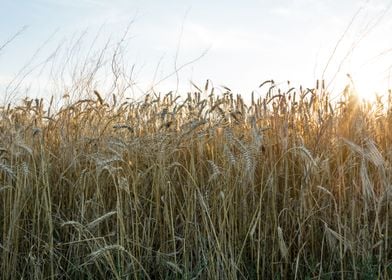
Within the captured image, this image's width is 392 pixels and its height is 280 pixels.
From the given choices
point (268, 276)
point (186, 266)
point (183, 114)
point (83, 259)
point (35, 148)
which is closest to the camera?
point (186, 266)

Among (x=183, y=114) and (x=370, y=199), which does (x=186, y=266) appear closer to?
(x=370, y=199)

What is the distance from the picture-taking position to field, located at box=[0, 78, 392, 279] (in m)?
1.82

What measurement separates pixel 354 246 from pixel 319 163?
1.09ft

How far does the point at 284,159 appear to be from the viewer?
2039 millimetres

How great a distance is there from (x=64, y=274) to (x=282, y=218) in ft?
2.73

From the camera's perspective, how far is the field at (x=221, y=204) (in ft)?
5.97

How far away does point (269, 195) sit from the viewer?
6.35ft

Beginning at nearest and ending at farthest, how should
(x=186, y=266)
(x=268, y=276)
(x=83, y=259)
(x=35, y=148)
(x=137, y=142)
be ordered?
(x=186, y=266)
(x=268, y=276)
(x=83, y=259)
(x=137, y=142)
(x=35, y=148)

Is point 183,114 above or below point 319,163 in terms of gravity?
above

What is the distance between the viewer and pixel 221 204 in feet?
6.17

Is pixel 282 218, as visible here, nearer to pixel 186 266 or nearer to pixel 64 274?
pixel 186 266

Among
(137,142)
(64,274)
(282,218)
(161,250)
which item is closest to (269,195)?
(282,218)

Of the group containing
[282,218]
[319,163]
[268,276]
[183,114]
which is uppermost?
[183,114]

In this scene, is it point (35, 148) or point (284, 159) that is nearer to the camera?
point (284, 159)
